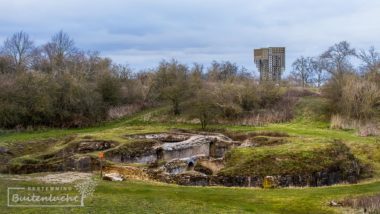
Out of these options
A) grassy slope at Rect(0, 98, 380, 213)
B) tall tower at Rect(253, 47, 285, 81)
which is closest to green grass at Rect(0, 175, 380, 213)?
grassy slope at Rect(0, 98, 380, 213)

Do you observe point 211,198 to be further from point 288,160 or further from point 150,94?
point 150,94

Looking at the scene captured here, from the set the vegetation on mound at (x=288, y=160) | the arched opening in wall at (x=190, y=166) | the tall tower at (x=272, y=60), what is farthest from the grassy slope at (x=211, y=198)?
the tall tower at (x=272, y=60)

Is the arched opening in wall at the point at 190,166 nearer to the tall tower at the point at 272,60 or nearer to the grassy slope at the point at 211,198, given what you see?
the grassy slope at the point at 211,198

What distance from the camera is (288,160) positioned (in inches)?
897

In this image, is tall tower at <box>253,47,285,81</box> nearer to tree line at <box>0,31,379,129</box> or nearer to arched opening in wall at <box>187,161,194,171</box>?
tree line at <box>0,31,379,129</box>

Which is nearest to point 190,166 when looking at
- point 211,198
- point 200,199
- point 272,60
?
point 211,198

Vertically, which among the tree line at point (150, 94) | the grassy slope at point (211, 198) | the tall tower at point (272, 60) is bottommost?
the grassy slope at point (211, 198)

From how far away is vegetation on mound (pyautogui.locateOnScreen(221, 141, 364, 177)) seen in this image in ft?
72.5

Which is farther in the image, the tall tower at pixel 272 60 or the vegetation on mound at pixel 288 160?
the tall tower at pixel 272 60

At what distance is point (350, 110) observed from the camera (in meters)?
38.1

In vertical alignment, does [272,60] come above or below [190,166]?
above

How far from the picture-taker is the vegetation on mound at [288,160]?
72.5 feet

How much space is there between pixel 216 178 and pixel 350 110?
20.4 metres

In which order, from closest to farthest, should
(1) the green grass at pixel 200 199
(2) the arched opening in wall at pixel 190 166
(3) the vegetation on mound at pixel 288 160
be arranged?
(1) the green grass at pixel 200 199 → (3) the vegetation on mound at pixel 288 160 → (2) the arched opening in wall at pixel 190 166
